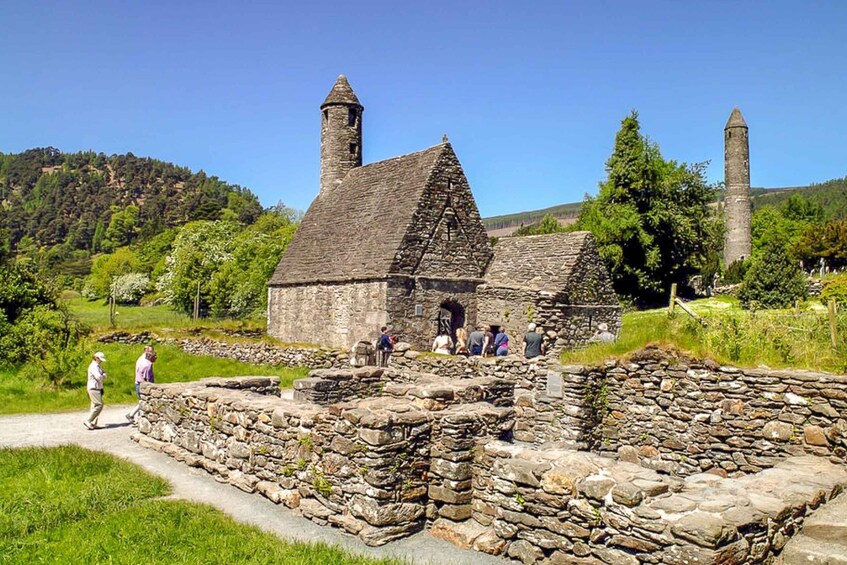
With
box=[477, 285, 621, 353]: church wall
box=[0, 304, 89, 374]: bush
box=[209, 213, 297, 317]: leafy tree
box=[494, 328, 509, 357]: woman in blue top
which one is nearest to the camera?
box=[494, 328, 509, 357]: woman in blue top

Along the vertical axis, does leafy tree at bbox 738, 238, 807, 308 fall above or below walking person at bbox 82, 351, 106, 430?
above

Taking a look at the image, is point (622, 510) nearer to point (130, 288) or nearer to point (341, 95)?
point (341, 95)

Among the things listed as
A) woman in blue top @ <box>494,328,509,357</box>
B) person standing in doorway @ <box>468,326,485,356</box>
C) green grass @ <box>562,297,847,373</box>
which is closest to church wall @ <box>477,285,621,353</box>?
person standing in doorway @ <box>468,326,485,356</box>

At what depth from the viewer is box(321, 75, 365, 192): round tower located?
3334cm

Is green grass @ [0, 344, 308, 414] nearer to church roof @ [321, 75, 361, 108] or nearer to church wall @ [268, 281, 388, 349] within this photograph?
church wall @ [268, 281, 388, 349]

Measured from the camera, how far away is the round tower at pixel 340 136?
33344mm

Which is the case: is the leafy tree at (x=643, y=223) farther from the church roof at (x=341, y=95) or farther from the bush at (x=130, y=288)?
the bush at (x=130, y=288)

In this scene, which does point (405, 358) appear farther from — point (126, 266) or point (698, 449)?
point (126, 266)

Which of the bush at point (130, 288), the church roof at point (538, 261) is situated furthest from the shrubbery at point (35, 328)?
the bush at point (130, 288)

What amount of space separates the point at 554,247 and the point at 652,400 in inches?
509

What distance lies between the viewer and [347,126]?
33625mm

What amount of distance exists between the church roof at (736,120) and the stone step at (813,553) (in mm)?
77712

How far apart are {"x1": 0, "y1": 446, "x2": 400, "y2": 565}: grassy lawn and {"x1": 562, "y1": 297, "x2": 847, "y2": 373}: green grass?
698 cm

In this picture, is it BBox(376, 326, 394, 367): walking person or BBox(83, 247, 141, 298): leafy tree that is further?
BBox(83, 247, 141, 298): leafy tree
